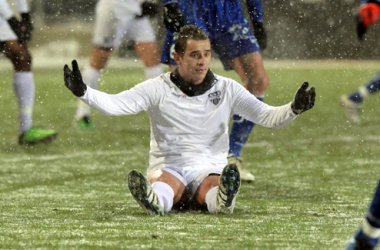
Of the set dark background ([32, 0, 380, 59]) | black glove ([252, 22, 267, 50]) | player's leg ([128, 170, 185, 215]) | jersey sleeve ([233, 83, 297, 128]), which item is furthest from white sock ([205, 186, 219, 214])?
dark background ([32, 0, 380, 59])

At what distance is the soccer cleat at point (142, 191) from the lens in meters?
6.87

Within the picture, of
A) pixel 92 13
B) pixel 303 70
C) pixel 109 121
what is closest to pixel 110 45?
pixel 109 121

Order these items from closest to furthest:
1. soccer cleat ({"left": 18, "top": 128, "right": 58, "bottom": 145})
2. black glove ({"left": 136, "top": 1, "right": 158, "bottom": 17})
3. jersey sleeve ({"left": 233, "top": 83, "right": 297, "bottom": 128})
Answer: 1. jersey sleeve ({"left": 233, "top": 83, "right": 297, "bottom": 128})
2. soccer cleat ({"left": 18, "top": 128, "right": 58, "bottom": 145})
3. black glove ({"left": 136, "top": 1, "right": 158, "bottom": 17})

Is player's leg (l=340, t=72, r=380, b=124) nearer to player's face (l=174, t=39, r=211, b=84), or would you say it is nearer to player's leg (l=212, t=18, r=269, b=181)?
player's leg (l=212, t=18, r=269, b=181)

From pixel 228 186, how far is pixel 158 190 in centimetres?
37

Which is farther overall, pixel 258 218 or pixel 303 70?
pixel 303 70

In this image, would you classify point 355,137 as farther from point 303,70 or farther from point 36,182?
point 303,70

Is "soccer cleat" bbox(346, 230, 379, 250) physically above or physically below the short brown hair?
below

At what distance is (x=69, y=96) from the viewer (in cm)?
1723

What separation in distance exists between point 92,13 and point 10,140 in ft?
61.2

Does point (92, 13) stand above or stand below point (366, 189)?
below

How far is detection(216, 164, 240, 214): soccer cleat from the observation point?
6.93 metres

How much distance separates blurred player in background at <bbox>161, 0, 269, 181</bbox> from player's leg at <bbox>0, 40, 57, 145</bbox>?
2.21m

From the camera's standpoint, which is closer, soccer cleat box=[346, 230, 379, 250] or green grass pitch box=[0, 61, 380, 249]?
soccer cleat box=[346, 230, 379, 250]
